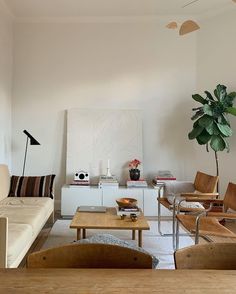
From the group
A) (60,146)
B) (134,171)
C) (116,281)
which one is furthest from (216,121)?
(116,281)

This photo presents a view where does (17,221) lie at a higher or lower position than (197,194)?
lower

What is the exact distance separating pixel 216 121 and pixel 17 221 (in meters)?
2.72

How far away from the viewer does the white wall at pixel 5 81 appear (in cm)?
423

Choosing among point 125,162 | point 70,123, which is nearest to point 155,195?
point 125,162

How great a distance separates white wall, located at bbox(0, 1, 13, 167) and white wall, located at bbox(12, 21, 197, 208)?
125mm

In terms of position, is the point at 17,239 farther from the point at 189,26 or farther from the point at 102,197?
the point at 189,26

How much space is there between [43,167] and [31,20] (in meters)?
2.28

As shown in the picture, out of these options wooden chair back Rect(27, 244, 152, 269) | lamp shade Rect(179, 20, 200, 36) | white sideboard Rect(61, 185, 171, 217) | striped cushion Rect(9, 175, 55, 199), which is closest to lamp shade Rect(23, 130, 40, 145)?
striped cushion Rect(9, 175, 55, 199)

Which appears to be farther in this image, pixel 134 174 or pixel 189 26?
pixel 134 174

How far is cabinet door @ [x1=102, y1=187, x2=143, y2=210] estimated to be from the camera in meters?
4.27

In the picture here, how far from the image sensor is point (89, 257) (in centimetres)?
108

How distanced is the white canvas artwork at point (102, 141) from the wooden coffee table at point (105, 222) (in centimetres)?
155

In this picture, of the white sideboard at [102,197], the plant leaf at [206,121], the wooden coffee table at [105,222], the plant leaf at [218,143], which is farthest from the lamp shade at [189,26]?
the white sideboard at [102,197]

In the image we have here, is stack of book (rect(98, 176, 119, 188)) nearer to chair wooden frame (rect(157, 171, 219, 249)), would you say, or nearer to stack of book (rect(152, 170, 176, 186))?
stack of book (rect(152, 170, 176, 186))
